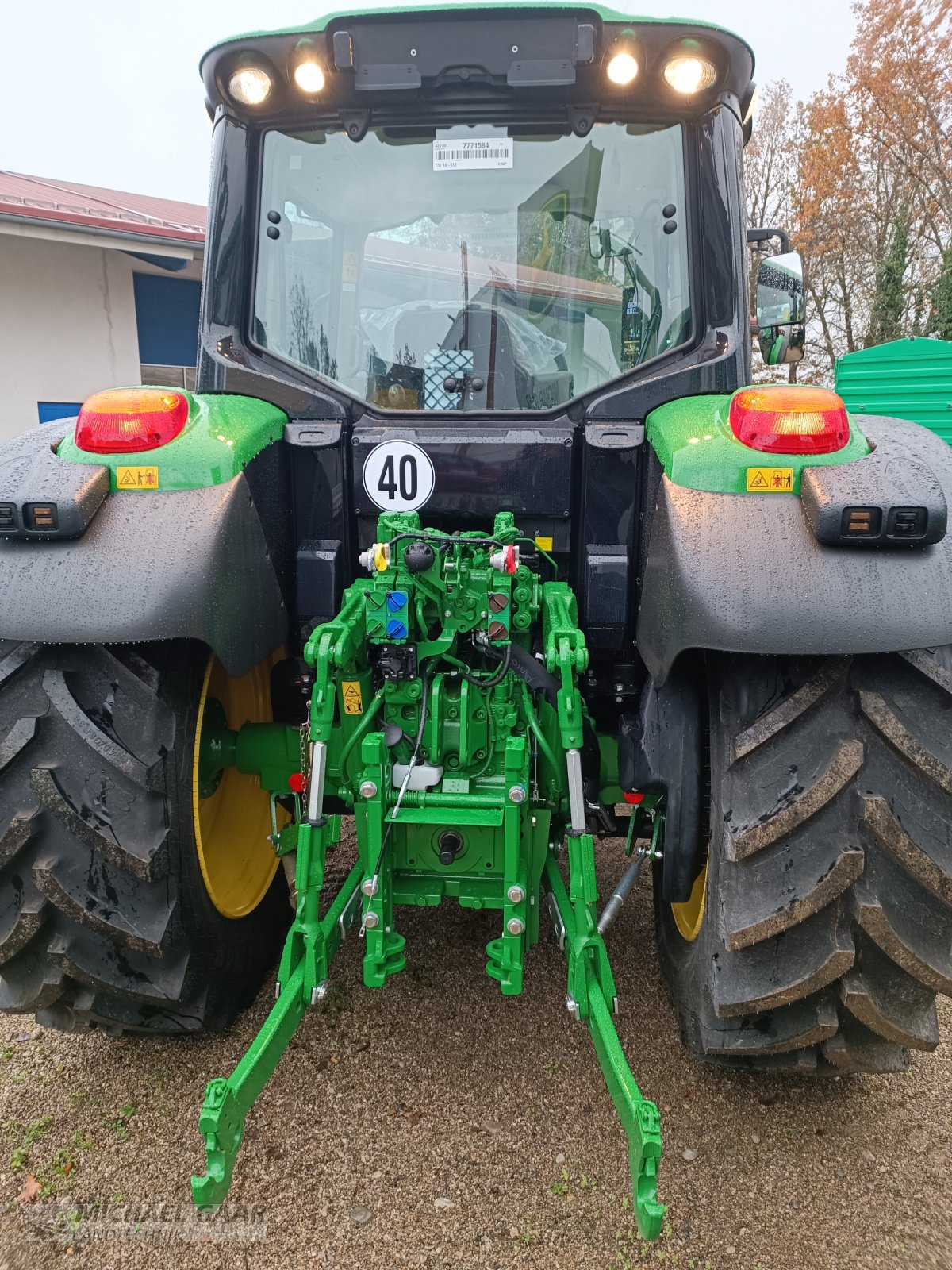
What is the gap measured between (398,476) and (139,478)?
0.64 metres

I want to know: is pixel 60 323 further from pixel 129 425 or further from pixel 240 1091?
pixel 240 1091

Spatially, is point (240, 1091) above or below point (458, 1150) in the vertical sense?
above

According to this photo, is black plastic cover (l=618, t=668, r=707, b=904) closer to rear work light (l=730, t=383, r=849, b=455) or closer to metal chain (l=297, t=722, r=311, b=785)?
rear work light (l=730, t=383, r=849, b=455)

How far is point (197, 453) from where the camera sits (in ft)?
6.22

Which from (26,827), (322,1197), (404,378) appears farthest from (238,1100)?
(404,378)

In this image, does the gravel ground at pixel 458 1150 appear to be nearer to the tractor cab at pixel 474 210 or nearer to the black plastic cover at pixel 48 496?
the black plastic cover at pixel 48 496

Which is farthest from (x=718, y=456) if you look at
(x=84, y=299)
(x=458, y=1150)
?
(x=84, y=299)

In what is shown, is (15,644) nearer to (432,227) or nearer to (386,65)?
(432,227)

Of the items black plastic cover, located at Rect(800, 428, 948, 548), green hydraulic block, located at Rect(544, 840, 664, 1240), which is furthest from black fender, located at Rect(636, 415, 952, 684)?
green hydraulic block, located at Rect(544, 840, 664, 1240)

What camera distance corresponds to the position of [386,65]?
7.22ft

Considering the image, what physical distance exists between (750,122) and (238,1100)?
2820 millimetres

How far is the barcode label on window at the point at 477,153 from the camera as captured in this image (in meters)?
2.28

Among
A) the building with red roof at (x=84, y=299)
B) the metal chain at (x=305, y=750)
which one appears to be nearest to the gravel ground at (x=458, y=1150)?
the metal chain at (x=305, y=750)

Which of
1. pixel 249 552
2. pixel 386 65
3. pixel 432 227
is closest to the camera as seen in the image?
pixel 249 552
